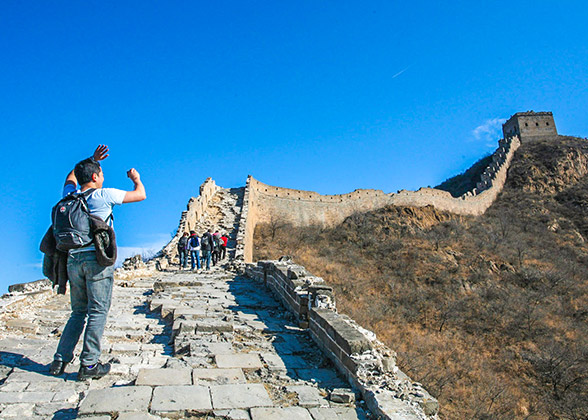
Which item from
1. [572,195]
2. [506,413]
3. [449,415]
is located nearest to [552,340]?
[506,413]

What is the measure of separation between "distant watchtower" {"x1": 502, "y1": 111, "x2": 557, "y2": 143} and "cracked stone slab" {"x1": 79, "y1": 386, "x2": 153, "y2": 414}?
2109 inches

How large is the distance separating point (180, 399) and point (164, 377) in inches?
18.1

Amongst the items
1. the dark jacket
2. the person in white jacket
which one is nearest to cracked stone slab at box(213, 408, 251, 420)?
the dark jacket

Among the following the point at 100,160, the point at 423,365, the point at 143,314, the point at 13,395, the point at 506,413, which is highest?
the point at 100,160

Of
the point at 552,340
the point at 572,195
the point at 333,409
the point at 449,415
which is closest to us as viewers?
the point at 333,409

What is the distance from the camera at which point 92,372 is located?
3367 millimetres

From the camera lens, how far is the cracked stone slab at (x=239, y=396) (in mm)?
2889

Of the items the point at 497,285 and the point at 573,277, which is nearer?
the point at 497,285

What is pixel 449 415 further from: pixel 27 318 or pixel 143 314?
pixel 27 318

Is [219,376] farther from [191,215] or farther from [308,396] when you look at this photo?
[191,215]

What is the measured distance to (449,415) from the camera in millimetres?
7574

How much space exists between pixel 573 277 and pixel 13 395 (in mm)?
25299

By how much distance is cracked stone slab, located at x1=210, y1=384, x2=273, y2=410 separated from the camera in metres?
2.89

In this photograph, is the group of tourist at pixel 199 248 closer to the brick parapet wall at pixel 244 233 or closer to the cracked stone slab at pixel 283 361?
the brick parapet wall at pixel 244 233
